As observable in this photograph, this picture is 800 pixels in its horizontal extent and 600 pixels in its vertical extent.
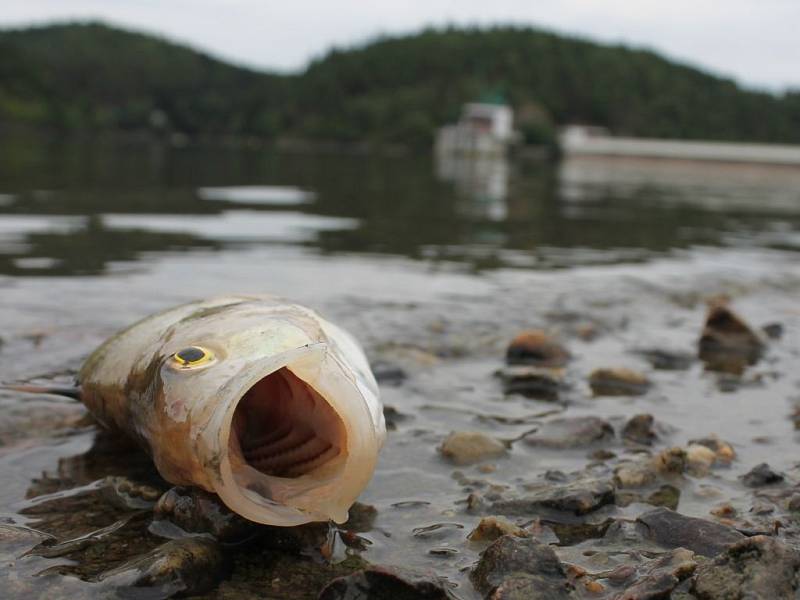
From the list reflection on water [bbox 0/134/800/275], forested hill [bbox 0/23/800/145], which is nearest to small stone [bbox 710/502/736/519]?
reflection on water [bbox 0/134/800/275]

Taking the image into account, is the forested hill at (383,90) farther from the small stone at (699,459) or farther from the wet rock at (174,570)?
the wet rock at (174,570)

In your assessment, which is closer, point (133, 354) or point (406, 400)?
point (133, 354)

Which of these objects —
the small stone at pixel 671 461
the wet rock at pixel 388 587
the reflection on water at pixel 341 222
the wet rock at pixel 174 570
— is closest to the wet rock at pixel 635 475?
the small stone at pixel 671 461

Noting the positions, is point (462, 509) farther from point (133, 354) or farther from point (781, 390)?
point (781, 390)

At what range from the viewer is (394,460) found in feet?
12.4

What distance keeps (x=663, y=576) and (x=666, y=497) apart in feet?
3.04

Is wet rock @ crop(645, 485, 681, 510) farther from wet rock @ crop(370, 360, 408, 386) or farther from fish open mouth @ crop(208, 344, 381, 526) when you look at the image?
wet rock @ crop(370, 360, 408, 386)

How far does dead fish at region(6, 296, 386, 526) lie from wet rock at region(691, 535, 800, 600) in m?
1.03

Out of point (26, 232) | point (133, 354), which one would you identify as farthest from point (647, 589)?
point (26, 232)

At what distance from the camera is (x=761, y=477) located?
3.53m

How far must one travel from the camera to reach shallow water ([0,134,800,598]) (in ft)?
10.3

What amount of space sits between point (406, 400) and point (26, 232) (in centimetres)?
820

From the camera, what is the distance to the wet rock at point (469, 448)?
3795mm

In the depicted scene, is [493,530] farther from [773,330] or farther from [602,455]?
[773,330]
